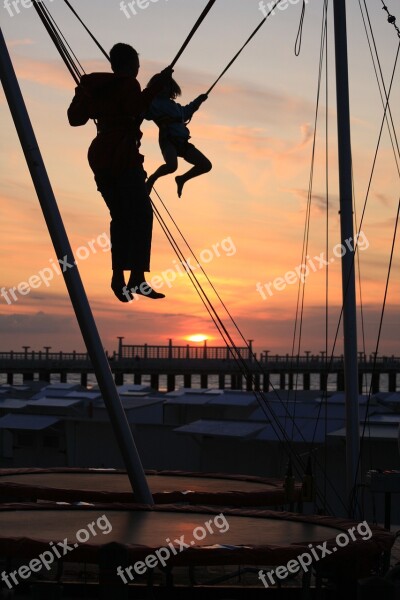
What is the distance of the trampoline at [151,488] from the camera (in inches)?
511

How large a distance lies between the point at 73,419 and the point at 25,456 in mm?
3121

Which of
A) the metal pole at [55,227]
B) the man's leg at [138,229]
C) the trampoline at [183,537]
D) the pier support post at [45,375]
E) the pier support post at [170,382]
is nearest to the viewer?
the man's leg at [138,229]

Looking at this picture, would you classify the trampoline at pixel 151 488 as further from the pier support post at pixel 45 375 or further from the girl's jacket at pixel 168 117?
the pier support post at pixel 45 375

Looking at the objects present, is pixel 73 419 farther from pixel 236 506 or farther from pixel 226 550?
pixel 226 550

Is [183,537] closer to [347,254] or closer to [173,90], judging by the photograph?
[173,90]

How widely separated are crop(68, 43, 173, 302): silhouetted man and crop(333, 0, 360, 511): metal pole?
719 centimetres

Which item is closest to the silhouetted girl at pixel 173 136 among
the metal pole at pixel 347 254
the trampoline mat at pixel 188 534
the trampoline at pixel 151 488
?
the trampoline mat at pixel 188 534

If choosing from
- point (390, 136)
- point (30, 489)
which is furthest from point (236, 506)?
point (390, 136)

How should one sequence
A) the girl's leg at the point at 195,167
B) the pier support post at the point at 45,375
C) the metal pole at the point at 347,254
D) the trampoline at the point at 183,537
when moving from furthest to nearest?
the pier support post at the point at 45,375
the metal pole at the point at 347,254
the girl's leg at the point at 195,167
the trampoline at the point at 183,537

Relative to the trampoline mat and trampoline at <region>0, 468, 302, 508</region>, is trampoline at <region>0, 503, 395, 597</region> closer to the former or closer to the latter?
the trampoline mat

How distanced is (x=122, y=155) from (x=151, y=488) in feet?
22.2

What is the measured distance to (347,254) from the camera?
16141 millimetres

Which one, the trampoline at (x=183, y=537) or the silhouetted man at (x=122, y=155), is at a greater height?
the silhouetted man at (x=122, y=155)

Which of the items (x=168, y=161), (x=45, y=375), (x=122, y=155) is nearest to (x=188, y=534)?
(x=168, y=161)
